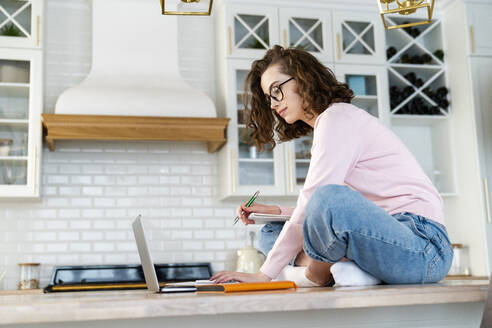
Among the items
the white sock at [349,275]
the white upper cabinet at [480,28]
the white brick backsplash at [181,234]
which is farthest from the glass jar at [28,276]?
the white upper cabinet at [480,28]

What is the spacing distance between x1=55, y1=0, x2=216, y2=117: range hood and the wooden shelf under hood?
7 cm

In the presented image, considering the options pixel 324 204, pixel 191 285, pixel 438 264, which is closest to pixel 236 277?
pixel 191 285

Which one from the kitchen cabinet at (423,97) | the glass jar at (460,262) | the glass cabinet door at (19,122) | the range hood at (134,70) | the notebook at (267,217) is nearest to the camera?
the notebook at (267,217)

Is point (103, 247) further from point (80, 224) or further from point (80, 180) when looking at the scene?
point (80, 180)

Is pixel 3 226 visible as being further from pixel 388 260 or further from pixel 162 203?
pixel 388 260

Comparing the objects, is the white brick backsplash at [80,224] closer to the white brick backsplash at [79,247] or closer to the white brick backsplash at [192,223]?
the white brick backsplash at [79,247]

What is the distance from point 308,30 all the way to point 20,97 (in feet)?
6.59

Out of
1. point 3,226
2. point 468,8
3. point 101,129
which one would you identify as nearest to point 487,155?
point 468,8

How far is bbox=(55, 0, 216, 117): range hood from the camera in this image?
3.69 meters

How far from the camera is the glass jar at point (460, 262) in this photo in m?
4.07

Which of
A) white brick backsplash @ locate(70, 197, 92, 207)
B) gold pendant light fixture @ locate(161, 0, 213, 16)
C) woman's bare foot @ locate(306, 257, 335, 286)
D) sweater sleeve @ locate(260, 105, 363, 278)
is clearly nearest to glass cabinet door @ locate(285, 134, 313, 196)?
white brick backsplash @ locate(70, 197, 92, 207)

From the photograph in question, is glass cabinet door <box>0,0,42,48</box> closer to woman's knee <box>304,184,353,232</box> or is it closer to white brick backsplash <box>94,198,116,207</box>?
white brick backsplash <box>94,198,116,207</box>

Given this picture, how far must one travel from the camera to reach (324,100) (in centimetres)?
197

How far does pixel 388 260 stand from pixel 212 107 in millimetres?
2460
